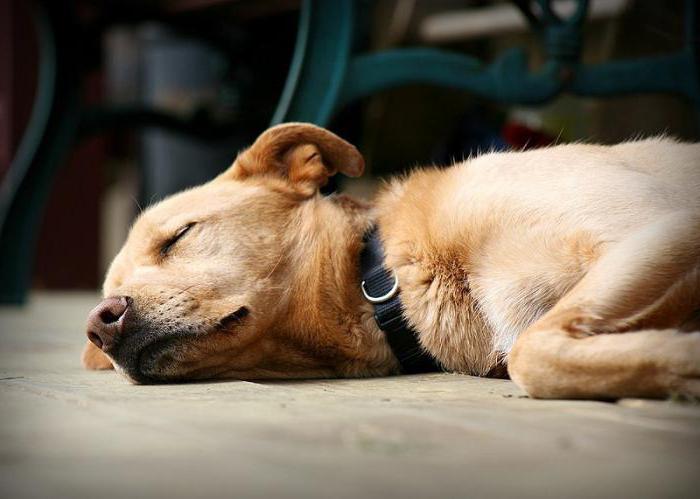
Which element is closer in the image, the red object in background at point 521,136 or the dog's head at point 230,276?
the dog's head at point 230,276

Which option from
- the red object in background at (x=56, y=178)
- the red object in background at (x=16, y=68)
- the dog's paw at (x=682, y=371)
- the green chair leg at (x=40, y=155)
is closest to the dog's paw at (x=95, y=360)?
the dog's paw at (x=682, y=371)

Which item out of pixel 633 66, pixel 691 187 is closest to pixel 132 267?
pixel 691 187

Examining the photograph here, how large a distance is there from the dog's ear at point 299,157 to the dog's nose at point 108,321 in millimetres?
628

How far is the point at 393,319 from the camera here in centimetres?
229

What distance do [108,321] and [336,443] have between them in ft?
3.35

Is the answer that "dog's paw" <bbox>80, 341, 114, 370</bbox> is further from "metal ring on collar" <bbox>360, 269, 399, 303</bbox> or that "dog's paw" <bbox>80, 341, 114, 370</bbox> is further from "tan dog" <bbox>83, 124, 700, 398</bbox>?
"metal ring on collar" <bbox>360, 269, 399, 303</bbox>

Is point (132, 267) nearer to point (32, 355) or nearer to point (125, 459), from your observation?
point (32, 355)

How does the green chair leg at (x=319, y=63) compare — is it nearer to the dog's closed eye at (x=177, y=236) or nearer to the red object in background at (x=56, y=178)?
the dog's closed eye at (x=177, y=236)

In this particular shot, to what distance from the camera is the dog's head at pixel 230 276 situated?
2.16 meters

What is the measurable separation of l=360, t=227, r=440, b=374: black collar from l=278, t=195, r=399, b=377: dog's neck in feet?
0.09

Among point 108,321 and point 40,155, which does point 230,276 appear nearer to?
point 108,321

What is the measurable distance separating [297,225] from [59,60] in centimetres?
279

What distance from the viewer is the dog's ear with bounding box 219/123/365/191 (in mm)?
2588

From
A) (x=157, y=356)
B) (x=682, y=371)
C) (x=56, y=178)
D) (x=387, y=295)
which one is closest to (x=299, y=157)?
(x=387, y=295)
